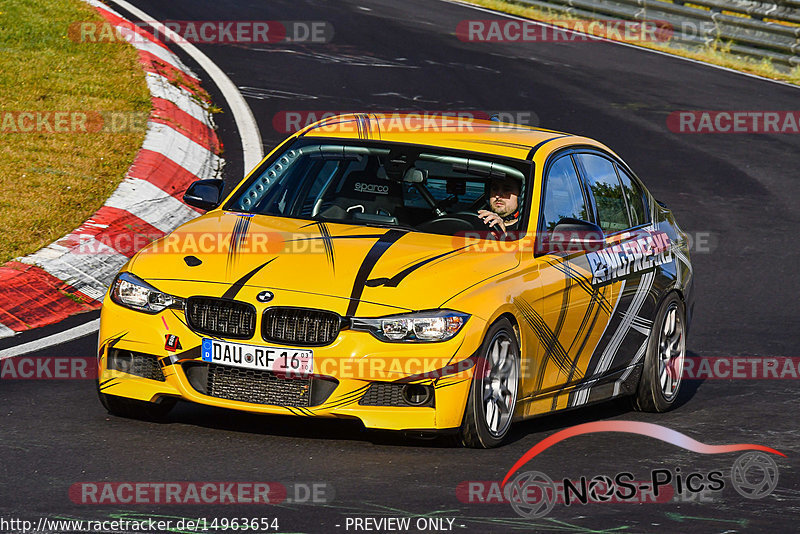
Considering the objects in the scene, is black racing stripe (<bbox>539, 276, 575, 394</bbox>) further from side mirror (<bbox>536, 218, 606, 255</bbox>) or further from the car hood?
the car hood

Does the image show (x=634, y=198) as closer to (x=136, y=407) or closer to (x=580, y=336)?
(x=580, y=336)

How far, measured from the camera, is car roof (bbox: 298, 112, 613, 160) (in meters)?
8.41

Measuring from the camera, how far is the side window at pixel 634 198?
9.22m

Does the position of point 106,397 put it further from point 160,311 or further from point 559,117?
point 559,117

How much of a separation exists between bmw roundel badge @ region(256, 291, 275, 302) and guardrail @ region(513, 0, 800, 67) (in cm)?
1760

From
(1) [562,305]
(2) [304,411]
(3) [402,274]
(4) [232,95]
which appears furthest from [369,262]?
(4) [232,95]

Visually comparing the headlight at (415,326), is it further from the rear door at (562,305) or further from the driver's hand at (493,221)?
the driver's hand at (493,221)

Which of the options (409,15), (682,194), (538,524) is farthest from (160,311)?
(409,15)

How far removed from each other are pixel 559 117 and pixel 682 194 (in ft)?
8.98

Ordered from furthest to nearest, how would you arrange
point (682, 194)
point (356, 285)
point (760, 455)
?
point (682, 194)
point (760, 455)
point (356, 285)

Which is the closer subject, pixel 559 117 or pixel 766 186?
pixel 766 186

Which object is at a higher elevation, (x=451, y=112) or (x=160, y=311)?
(x=451, y=112)

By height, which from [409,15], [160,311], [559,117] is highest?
[409,15]

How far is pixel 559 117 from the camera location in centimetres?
1781
